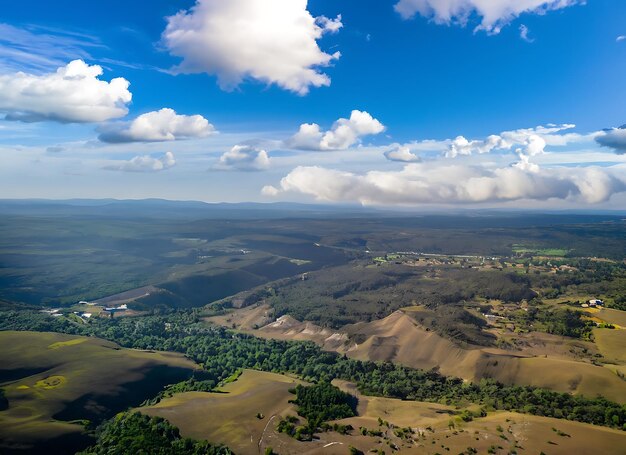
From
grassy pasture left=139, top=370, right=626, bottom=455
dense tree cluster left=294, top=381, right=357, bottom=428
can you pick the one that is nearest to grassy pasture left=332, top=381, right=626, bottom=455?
grassy pasture left=139, top=370, right=626, bottom=455

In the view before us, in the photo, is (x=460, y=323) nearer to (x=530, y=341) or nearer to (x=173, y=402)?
(x=530, y=341)

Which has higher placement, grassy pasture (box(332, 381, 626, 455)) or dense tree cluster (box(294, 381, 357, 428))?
grassy pasture (box(332, 381, 626, 455))

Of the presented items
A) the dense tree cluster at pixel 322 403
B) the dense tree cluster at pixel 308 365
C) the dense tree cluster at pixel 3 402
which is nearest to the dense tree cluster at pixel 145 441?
the dense tree cluster at pixel 322 403

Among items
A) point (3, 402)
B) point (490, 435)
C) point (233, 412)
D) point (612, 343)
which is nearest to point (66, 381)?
point (3, 402)

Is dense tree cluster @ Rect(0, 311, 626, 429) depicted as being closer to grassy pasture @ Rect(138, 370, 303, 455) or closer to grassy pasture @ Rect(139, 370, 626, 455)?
grassy pasture @ Rect(139, 370, 626, 455)

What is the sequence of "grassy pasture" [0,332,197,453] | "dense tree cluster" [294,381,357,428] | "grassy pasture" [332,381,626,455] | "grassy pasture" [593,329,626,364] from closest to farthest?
"grassy pasture" [332,381,626,455]
"grassy pasture" [0,332,197,453]
"dense tree cluster" [294,381,357,428]
"grassy pasture" [593,329,626,364]

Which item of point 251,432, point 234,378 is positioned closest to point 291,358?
point 234,378
